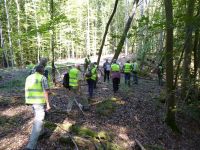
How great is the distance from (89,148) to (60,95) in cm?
774

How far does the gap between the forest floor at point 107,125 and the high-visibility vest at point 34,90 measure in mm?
1523

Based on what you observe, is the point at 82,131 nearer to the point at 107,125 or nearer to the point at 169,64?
the point at 107,125

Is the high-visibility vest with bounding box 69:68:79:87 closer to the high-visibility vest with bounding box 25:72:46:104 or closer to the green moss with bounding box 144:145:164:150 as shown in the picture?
the green moss with bounding box 144:145:164:150

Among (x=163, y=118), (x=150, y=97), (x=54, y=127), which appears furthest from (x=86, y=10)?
(x=54, y=127)

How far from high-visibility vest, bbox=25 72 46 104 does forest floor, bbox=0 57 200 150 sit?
60.0 inches

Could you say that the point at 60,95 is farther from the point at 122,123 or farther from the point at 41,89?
the point at 41,89

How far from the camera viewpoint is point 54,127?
968cm

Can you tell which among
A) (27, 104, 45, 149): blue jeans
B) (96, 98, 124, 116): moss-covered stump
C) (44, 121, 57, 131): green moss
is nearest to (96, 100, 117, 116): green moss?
(96, 98, 124, 116): moss-covered stump

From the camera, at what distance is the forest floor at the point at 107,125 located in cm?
931

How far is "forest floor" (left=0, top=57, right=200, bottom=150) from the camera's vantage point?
30.6 ft

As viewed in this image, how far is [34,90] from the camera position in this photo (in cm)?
784

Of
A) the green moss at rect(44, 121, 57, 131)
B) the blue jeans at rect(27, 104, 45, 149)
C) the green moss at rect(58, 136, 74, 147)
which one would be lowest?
the green moss at rect(58, 136, 74, 147)

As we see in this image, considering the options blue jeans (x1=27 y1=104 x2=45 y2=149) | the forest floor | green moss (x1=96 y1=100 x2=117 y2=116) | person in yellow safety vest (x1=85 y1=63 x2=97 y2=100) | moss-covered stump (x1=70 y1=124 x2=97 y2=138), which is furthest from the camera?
person in yellow safety vest (x1=85 y1=63 x2=97 y2=100)

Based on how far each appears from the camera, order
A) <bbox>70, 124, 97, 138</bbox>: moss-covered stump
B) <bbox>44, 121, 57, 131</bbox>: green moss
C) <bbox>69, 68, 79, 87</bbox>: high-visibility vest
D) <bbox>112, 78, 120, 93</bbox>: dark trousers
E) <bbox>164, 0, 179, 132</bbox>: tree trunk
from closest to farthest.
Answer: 1. <bbox>44, 121, 57, 131</bbox>: green moss
2. <bbox>70, 124, 97, 138</bbox>: moss-covered stump
3. <bbox>164, 0, 179, 132</bbox>: tree trunk
4. <bbox>69, 68, 79, 87</bbox>: high-visibility vest
5. <bbox>112, 78, 120, 93</bbox>: dark trousers
